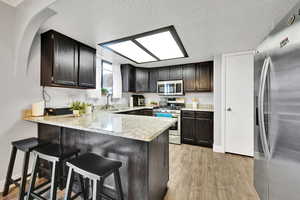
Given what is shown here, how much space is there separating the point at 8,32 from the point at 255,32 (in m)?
3.65

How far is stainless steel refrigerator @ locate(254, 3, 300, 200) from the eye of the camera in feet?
2.59

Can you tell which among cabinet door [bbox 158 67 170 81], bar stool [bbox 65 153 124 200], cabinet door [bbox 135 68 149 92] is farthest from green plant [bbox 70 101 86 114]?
cabinet door [bbox 158 67 170 81]

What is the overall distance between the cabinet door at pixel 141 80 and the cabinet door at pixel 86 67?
1842mm

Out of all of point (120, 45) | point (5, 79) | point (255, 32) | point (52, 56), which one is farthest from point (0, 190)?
point (255, 32)

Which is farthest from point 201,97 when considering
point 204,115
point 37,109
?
point 37,109

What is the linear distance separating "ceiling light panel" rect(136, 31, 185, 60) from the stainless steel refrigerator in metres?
1.35

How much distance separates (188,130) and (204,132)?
0.41 metres

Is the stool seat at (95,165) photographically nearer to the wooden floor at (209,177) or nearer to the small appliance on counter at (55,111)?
the wooden floor at (209,177)

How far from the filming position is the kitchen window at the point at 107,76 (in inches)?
140

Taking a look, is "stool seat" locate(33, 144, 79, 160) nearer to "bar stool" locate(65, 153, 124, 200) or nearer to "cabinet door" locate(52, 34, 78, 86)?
"bar stool" locate(65, 153, 124, 200)

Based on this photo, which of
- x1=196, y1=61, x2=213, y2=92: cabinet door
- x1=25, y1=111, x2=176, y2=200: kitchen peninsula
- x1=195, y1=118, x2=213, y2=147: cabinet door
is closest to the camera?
x1=25, y1=111, x2=176, y2=200: kitchen peninsula

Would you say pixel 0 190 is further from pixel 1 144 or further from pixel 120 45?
pixel 120 45

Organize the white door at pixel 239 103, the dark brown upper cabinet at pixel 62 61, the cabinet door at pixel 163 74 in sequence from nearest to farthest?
the dark brown upper cabinet at pixel 62 61 → the white door at pixel 239 103 → the cabinet door at pixel 163 74

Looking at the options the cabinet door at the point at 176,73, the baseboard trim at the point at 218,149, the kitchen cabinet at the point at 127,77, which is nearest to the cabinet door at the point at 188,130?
the baseboard trim at the point at 218,149
